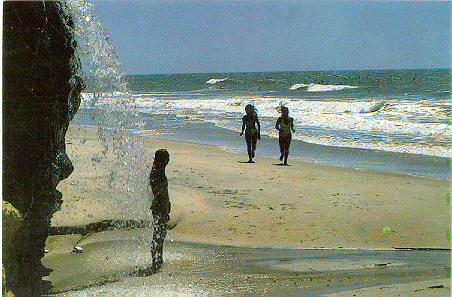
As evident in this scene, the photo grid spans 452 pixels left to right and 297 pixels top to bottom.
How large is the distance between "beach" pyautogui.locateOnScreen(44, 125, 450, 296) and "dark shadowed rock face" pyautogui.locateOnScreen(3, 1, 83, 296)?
0.50 m

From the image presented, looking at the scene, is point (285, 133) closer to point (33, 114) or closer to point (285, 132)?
point (285, 132)

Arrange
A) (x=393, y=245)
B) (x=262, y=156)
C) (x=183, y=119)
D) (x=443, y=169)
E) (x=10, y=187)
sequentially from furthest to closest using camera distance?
(x=183, y=119) → (x=262, y=156) → (x=443, y=169) → (x=393, y=245) → (x=10, y=187)

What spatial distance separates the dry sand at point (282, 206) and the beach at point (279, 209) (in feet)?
0.04

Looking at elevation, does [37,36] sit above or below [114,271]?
above

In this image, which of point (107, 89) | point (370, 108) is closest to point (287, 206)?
point (107, 89)

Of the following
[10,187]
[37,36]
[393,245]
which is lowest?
[393,245]

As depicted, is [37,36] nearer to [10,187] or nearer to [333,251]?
[10,187]

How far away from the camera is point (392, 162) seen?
12.2m

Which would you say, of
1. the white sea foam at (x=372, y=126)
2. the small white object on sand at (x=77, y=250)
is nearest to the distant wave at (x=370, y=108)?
the white sea foam at (x=372, y=126)

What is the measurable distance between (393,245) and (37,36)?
421 centimetres

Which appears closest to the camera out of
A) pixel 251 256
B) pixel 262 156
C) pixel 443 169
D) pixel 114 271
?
pixel 114 271

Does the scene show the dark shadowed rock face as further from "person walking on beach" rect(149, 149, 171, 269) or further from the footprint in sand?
the footprint in sand

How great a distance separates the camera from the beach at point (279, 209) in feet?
21.4

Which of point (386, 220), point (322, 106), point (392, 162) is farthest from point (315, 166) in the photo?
point (322, 106)
